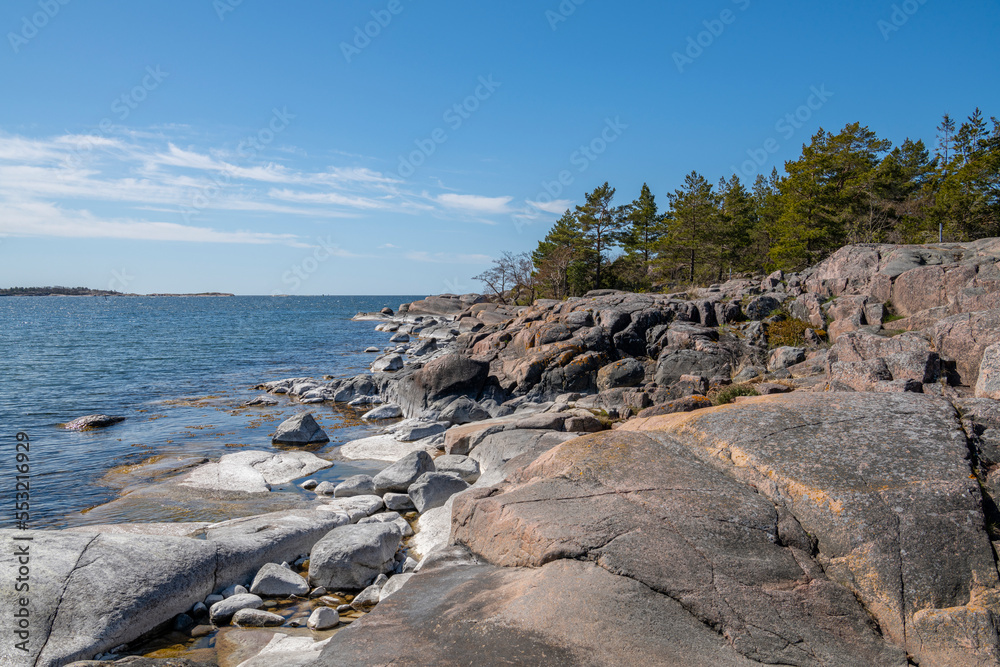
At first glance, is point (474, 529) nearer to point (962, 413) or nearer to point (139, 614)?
point (139, 614)

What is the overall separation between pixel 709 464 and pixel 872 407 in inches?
99.4

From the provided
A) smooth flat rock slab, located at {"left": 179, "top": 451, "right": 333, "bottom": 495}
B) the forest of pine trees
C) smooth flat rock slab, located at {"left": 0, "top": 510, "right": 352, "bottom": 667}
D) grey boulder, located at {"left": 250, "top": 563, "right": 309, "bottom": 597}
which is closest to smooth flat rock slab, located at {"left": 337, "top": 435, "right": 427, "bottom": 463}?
smooth flat rock slab, located at {"left": 179, "top": 451, "right": 333, "bottom": 495}

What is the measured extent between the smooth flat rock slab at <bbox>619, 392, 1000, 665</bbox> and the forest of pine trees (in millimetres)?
33928

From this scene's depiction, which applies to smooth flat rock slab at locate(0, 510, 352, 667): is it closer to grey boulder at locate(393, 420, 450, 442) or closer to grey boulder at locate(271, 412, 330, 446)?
grey boulder at locate(393, 420, 450, 442)

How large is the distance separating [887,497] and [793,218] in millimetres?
43341

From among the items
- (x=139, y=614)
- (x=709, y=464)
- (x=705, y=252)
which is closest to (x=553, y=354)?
(x=709, y=464)

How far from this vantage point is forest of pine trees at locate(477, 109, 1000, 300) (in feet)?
135

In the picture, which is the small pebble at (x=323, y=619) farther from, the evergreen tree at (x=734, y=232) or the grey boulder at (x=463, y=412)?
the evergreen tree at (x=734, y=232)

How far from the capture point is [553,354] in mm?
24781

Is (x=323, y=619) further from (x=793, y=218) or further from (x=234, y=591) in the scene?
(x=793, y=218)

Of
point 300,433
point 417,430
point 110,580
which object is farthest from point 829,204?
point 110,580

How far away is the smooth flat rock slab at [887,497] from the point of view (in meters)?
5.52

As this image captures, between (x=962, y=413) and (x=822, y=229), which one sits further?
(x=822, y=229)

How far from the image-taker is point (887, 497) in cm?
638
